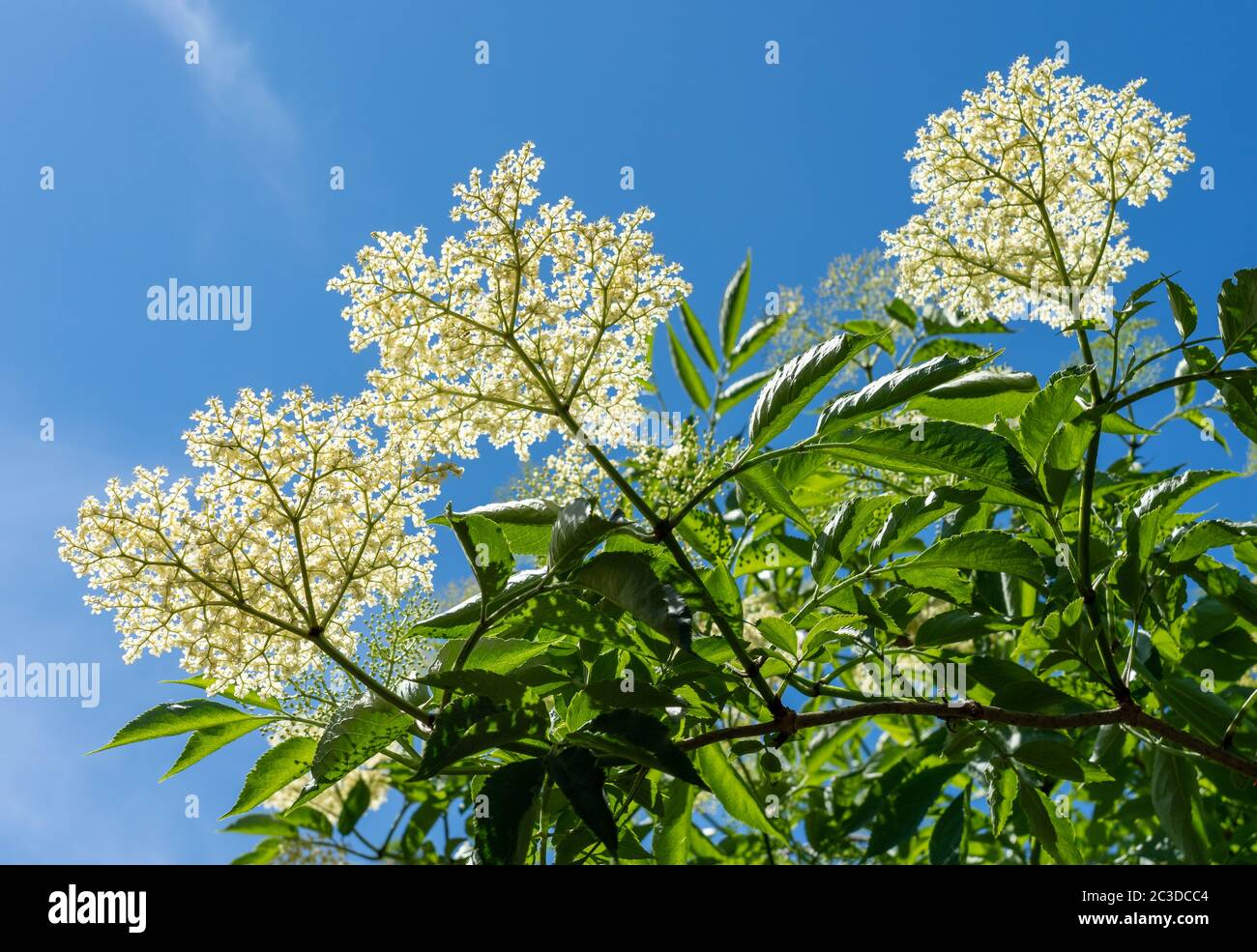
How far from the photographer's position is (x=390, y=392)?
1339mm

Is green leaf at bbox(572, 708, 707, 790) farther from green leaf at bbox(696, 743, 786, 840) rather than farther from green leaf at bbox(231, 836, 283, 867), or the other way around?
green leaf at bbox(231, 836, 283, 867)

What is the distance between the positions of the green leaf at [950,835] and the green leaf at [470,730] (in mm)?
1061

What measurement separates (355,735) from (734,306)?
1700 mm

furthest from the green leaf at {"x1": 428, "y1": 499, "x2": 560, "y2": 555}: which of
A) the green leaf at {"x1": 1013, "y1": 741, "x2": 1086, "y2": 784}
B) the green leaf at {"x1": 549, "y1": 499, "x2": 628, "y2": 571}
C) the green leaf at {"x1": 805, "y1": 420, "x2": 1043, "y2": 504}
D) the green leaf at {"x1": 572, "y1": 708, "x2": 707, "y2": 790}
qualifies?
the green leaf at {"x1": 1013, "y1": 741, "x2": 1086, "y2": 784}

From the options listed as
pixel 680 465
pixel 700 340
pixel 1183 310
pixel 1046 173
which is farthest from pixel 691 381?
pixel 1183 310

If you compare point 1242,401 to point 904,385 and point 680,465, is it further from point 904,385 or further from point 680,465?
point 680,465

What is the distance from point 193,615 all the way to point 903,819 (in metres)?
1.22

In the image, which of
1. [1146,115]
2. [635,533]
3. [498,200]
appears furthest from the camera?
[1146,115]

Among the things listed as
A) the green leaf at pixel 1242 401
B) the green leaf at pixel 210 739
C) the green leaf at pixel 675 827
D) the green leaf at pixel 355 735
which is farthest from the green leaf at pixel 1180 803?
the green leaf at pixel 210 739

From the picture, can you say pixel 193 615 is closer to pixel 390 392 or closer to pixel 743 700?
pixel 390 392

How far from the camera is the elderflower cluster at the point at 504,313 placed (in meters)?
1.30

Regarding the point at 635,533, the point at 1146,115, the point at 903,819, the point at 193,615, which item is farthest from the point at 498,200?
the point at 903,819

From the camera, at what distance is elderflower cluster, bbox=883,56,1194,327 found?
1695mm

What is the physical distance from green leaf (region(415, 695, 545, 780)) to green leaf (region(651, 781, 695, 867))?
1.68ft
